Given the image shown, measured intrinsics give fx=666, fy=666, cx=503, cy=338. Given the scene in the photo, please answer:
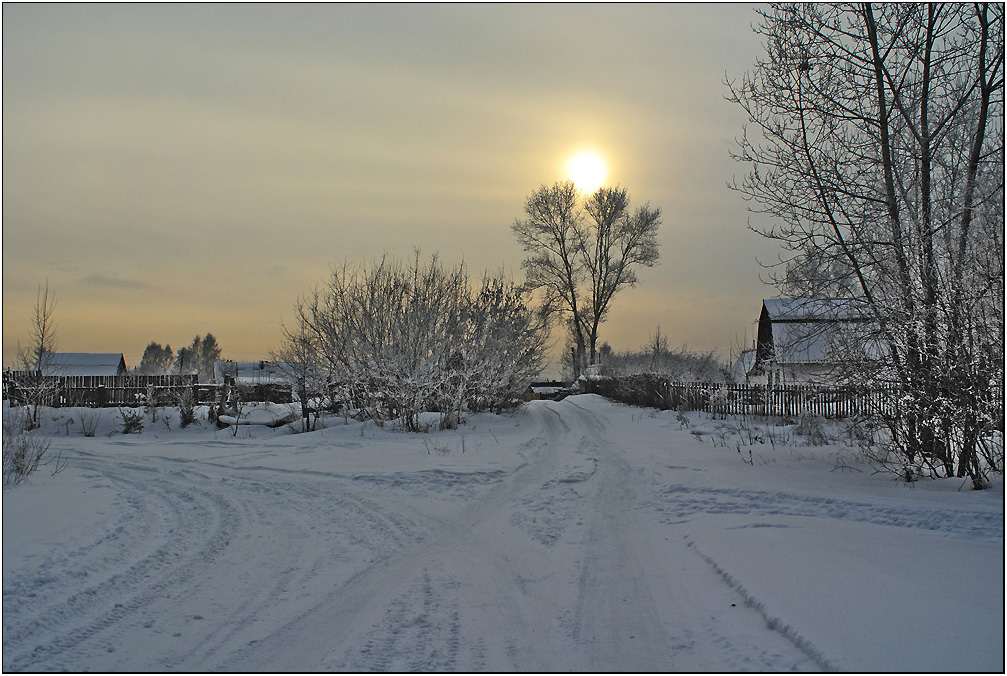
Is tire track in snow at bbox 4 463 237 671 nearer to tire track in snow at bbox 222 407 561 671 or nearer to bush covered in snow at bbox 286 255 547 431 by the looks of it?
tire track in snow at bbox 222 407 561 671

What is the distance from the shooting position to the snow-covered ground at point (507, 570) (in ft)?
14.0

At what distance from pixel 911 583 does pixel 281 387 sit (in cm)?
2378

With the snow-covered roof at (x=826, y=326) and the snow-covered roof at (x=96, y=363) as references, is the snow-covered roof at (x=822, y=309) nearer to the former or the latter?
the snow-covered roof at (x=826, y=326)

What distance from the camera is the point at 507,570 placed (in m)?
6.25

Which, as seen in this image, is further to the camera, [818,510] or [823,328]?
[823,328]

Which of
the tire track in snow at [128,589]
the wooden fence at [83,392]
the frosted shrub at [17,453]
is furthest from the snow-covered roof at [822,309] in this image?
the wooden fence at [83,392]

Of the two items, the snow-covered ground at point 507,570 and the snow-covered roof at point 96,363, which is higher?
the snow-covered roof at point 96,363

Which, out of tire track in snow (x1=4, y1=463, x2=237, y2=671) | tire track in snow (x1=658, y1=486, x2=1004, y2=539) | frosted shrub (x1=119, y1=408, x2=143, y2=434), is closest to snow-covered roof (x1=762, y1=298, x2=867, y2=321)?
tire track in snow (x1=658, y1=486, x2=1004, y2=539)

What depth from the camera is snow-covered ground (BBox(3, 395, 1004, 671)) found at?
426cm

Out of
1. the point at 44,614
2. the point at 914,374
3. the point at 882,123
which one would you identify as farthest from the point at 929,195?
the point at 44,614

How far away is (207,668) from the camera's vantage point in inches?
160

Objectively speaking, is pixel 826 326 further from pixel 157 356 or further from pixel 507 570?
pixel 157 356

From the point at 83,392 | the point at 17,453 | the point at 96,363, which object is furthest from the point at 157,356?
the point at 17,453

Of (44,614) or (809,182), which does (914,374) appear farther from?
(44,614)
